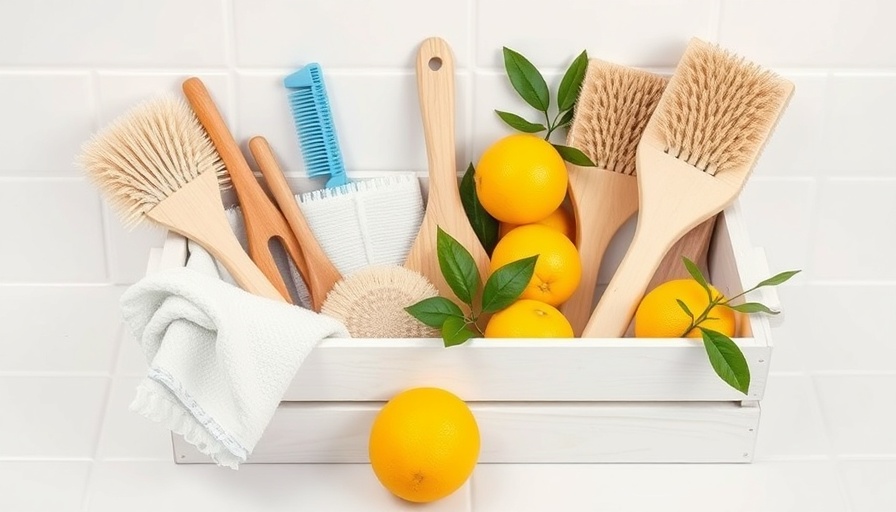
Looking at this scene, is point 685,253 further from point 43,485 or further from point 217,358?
point 43,485

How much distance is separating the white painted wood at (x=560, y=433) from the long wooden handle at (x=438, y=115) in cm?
21

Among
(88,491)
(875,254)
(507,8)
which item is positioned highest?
(507,8)

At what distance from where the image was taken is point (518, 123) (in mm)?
916

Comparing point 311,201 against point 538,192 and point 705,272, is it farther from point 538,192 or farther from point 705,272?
point 705,272

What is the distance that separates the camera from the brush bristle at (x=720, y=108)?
854mm

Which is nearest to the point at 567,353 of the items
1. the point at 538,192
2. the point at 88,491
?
the point at 538,192

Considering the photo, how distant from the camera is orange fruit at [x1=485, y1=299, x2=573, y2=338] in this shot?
2.63 feet

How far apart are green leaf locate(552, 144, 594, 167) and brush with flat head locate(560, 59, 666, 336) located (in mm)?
19

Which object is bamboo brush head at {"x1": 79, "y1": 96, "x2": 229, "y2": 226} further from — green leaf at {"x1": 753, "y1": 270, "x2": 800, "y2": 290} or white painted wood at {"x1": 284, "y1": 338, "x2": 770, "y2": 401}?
green leaf at {"x1": 753, "y1": 270, "x2": 800, "y2": 290}

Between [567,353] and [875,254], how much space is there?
408 mm

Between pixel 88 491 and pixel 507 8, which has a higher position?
pixel 507 8

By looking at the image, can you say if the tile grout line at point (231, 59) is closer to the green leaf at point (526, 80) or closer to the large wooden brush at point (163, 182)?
the large wooden brush at point (163, 182)

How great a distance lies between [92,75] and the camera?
3.01 feet

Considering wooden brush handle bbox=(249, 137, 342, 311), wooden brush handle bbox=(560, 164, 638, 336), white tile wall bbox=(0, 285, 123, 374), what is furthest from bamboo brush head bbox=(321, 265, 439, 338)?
white tile wall bbox=(0, 285, 123, 374)
